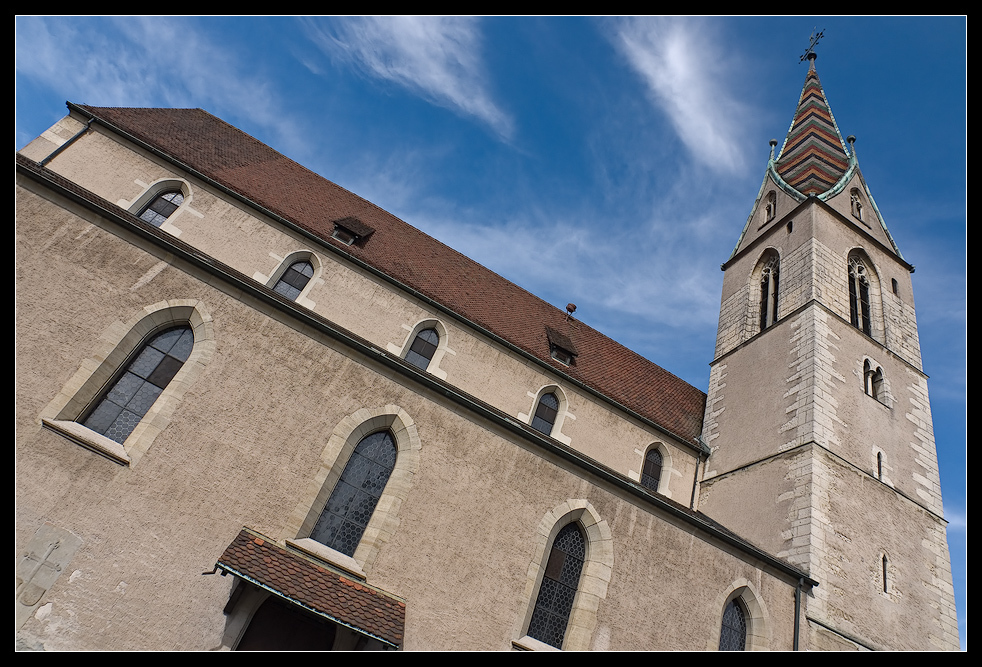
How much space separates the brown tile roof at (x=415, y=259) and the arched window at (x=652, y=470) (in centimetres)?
71

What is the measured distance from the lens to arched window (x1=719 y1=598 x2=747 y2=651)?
8.45m

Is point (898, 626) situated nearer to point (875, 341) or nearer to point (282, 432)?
point (875, 341)

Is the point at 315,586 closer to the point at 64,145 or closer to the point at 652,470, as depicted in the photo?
the point at 652,470

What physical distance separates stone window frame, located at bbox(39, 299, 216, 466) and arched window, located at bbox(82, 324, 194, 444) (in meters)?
0.09

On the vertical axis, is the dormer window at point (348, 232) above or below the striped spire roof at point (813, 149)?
below

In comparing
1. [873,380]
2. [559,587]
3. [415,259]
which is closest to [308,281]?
[415,259]

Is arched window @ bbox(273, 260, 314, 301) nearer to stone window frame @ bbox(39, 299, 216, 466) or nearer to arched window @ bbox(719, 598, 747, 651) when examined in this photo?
stone window frame @ bbox(39, 299, 216, 466)

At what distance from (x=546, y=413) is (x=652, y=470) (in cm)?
284

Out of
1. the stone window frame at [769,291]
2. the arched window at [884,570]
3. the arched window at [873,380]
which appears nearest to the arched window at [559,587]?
the arched window at [884,570]

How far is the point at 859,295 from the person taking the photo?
14883 millimetres

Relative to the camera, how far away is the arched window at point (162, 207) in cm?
1145

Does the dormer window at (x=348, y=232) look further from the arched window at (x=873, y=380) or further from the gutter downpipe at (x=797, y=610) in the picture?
the arched window at (x=873, y=380)

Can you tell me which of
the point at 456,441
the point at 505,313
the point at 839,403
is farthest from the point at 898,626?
the point at 505,313

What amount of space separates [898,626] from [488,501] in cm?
782
